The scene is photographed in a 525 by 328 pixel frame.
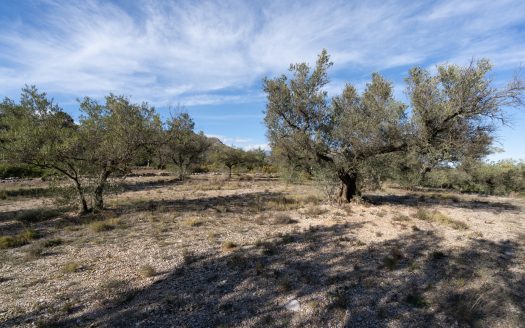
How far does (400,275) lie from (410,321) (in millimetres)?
2425

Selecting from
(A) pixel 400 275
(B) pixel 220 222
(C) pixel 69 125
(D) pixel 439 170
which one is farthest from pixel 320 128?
(D) pixel 439 170

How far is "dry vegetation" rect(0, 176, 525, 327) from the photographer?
21.6 feet

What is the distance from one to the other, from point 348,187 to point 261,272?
1364cm

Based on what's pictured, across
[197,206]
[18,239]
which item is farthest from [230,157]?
[18,239]

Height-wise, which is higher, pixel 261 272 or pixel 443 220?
pixel 443 220

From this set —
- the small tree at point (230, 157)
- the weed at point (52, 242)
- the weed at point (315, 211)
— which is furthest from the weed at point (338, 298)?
the small tree at point (230, 157)

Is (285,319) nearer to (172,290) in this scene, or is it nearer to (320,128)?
(172,290)

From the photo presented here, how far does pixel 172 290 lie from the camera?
761 cm

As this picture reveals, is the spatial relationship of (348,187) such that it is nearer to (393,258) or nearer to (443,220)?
(443,220)

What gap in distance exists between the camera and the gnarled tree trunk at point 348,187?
2036 cm

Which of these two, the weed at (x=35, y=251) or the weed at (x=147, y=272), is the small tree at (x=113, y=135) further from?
the weed at (x=147, y=272)

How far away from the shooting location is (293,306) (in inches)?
275

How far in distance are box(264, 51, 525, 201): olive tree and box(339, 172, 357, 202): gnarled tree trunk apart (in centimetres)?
1

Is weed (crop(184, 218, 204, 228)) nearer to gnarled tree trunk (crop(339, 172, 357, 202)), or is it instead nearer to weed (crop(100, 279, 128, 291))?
weed (crop(100, 279, 128, 291))
